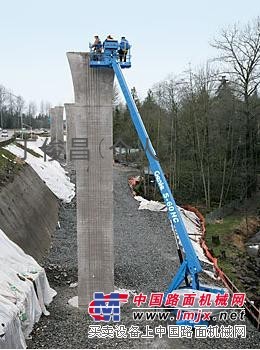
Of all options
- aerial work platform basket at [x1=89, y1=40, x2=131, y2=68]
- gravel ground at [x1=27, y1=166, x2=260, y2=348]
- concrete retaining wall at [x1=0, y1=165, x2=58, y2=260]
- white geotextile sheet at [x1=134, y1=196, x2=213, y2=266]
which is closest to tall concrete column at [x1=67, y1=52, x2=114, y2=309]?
aerial work platform basket at [x1=89, y1=40, x2=131, y2=68]

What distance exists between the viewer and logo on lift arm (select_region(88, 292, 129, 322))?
35.8 ft

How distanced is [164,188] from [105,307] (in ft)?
11.8

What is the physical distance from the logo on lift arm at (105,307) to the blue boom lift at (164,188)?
1498 millimetres

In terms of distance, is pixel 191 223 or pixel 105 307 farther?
pixel 191 223

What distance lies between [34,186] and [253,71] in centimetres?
1515

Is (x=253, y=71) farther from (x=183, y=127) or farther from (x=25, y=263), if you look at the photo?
(x=25, y=263)

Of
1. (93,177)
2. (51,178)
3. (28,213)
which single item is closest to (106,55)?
(93,177)

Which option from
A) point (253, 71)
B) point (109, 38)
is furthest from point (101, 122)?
point (253, 71)

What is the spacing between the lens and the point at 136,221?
22297 mm

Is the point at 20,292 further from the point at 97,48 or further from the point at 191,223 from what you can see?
the point at 191,223

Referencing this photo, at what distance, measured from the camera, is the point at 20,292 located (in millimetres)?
10023

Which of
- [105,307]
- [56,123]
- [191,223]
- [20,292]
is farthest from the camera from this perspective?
[56,123]

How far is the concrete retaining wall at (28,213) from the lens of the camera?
15333mm

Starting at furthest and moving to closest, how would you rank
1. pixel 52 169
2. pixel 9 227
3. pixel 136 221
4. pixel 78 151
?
pixel 52 169
pixel 136 221
pixel 9 227
pixel 78 151
